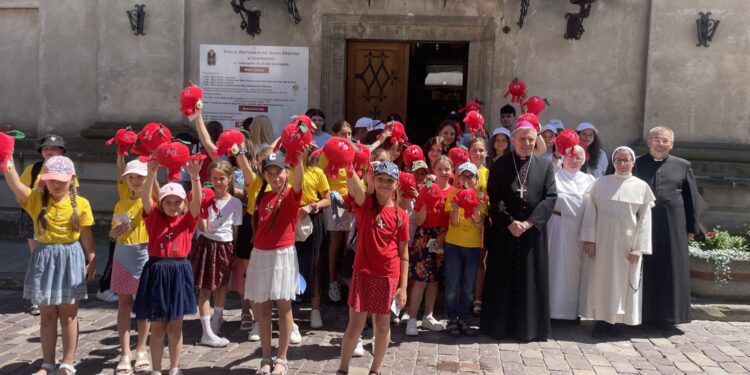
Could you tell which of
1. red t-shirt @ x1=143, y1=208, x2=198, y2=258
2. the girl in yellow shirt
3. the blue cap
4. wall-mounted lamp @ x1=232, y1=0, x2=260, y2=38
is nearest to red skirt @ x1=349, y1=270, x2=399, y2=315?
the blue cap

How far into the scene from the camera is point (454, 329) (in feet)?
19.0

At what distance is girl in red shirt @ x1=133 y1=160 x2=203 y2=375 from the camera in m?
4.40

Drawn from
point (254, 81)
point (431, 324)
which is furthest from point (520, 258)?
point (254, 81)

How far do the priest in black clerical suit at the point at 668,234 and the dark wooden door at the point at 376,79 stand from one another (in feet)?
11.9

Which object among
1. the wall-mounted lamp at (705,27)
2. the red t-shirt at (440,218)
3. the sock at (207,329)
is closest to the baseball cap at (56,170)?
the sock at (207,329)

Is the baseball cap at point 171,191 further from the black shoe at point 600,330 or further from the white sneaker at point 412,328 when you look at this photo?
the black shoe at point 600,330

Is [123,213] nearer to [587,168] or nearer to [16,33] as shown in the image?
[587,168]

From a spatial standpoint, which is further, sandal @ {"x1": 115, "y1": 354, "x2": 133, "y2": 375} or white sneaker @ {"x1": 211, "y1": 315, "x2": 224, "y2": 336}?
white sneaker @ {"x1": 211, "y1": 315, "x2": 224, "y2": 336}

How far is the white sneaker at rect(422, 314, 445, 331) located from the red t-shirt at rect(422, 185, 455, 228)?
33.5 inches

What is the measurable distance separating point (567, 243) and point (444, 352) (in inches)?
63.3

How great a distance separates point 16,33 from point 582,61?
7.70 m

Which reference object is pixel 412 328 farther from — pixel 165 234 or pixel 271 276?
pixel 165 234

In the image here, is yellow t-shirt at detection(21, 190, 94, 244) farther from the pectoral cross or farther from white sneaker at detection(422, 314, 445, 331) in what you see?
the pectoral cross

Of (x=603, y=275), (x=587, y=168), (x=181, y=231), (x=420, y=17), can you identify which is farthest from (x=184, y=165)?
(x=420, y=17)
